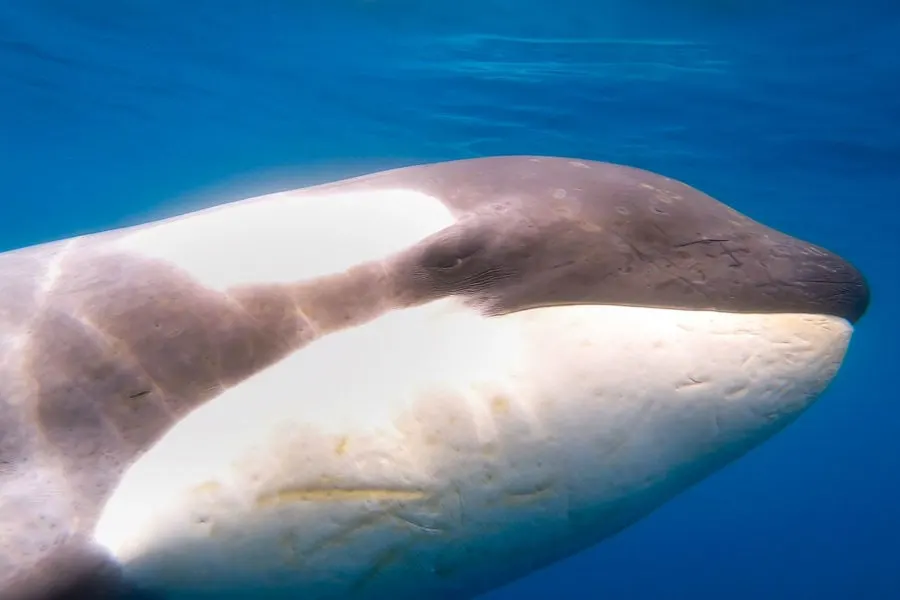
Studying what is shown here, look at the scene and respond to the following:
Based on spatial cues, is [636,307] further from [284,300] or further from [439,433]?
[284,300]

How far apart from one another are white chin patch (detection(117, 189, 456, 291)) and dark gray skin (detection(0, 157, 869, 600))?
56mm

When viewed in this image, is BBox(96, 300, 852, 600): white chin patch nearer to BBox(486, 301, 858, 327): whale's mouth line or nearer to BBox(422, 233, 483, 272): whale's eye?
BBox(486, 301, 858, 327): whale's mouth line

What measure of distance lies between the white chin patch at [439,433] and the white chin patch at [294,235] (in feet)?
0.98

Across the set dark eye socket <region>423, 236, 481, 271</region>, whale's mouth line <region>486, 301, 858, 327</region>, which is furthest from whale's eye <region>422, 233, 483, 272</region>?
whale's mouth line <region>486, 301, 858, 327</region>

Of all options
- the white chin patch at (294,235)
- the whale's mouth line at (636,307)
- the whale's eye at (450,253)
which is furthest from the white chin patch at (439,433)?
the white chin patch at (294,235)

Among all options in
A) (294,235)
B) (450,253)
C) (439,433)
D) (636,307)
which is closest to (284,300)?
(294,235)

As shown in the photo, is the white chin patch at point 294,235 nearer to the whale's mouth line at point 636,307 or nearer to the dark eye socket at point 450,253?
the dark eye socket at point 450,253

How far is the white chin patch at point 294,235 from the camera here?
2539 millimetres

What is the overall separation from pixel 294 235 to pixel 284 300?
0.89 ft

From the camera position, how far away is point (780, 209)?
25.8m

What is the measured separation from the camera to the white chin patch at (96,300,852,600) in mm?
2273

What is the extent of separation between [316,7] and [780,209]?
57.3 ft

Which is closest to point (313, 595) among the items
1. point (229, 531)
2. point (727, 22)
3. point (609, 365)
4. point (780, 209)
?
point (229, 531)

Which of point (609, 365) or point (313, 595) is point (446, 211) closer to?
point (609, 365)
